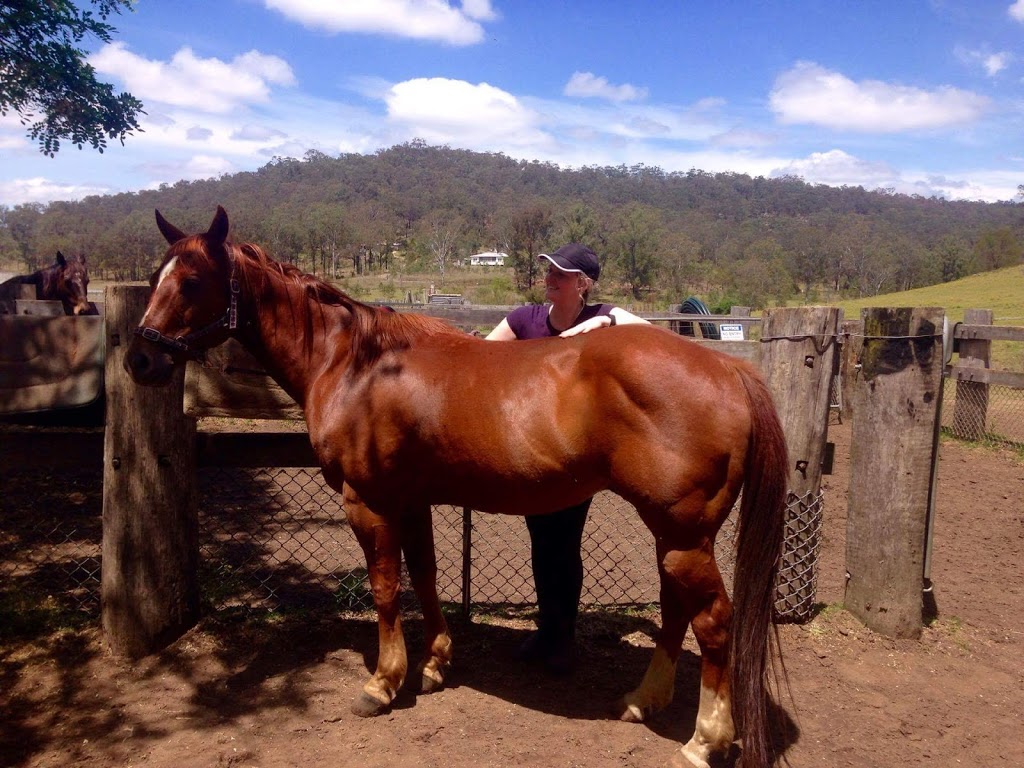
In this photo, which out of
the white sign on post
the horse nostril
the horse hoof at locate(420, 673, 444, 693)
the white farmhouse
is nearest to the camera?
the horse nostril

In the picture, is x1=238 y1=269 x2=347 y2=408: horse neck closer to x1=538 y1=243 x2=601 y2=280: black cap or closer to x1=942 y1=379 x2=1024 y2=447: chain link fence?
x1=538 y1=243 x2=601 y2=280: black cap

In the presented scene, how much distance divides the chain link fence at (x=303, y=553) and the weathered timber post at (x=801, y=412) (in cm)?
1

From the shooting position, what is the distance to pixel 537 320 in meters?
3.66

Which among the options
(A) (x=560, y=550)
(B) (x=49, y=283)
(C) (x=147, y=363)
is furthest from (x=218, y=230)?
(B) (x=49, y=283)

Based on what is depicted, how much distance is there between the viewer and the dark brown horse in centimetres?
952

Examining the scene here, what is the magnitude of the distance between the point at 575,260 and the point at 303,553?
321 centimetres

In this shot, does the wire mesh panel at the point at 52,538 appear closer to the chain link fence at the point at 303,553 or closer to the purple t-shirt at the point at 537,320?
the chain link fence at the point at 303,553

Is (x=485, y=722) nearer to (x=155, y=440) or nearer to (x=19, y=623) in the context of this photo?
(x=155, y=440)

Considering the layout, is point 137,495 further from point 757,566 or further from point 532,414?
point 757,566

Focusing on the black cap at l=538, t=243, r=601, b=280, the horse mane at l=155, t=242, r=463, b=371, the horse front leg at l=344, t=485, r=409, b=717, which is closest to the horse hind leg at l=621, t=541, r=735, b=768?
the horse front leg at l=344, t=485, r=409, b=717

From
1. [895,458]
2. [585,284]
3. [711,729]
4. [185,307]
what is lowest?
[711,729]

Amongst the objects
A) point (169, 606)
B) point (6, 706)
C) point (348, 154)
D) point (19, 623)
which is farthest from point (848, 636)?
point (348, 154)

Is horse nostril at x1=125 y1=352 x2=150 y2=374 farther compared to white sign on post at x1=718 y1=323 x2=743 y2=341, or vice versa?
white sign on post at x1=718 y1=323 x2=743 y2=341

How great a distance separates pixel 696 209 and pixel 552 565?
14169cm
